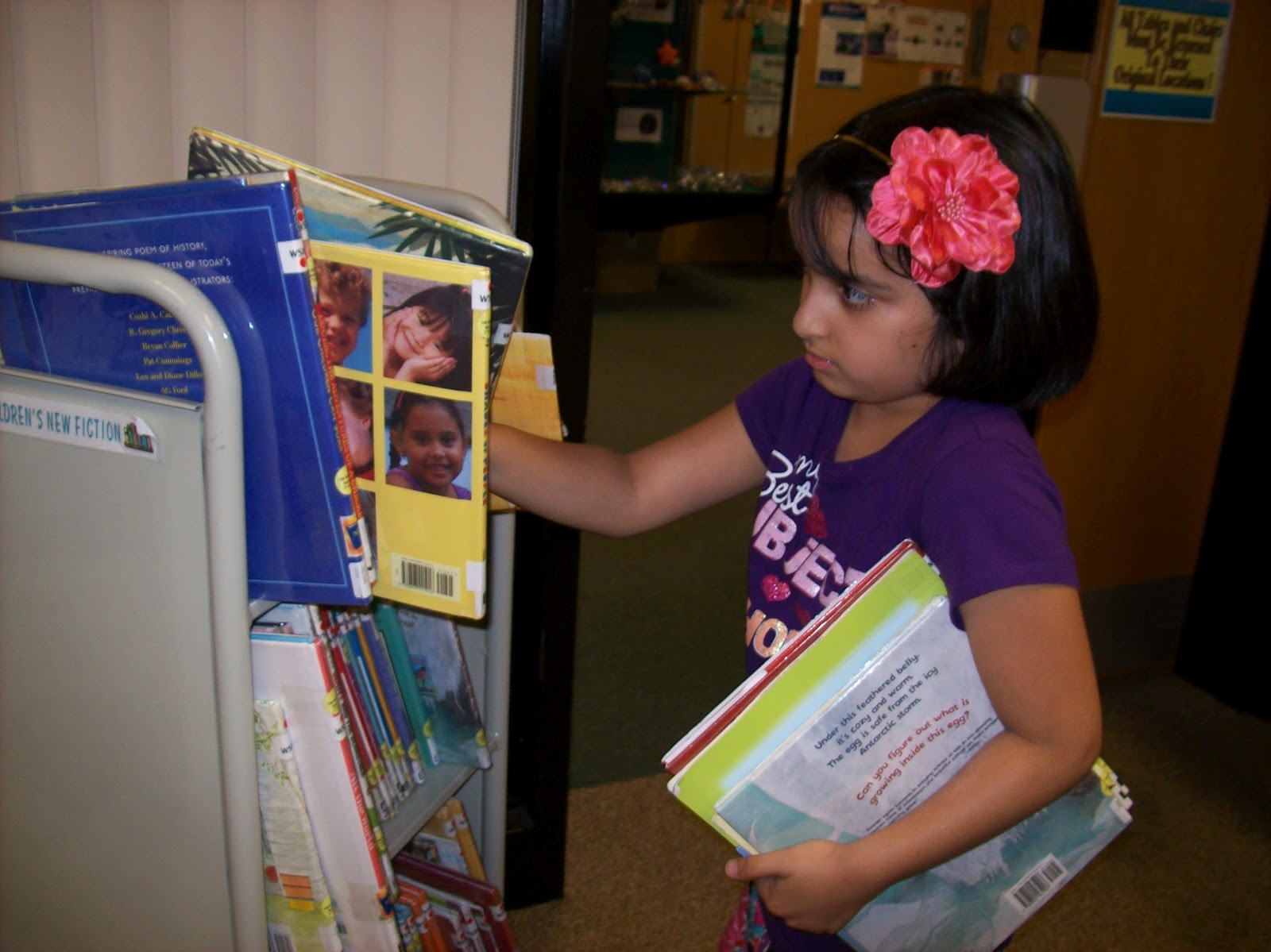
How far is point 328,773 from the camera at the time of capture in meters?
0.89

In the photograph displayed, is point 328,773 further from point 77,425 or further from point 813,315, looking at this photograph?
point 813,315

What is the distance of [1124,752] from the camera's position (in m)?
2.28

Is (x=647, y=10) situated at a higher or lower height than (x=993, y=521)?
higher

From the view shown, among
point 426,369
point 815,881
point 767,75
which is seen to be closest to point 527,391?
point 426,369

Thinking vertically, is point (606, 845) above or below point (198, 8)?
below

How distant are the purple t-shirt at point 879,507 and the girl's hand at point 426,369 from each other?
1.23ft

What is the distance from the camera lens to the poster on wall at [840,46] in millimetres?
6625

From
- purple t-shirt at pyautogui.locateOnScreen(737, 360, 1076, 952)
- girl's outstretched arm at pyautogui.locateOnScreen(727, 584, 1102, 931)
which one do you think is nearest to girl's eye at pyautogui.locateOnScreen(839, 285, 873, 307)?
purple t-shirt at pyautogui.locateOnScreen(737, 360, 1076, 952)

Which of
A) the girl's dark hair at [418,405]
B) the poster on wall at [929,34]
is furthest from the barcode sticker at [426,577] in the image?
the poster on wall at [929,34]

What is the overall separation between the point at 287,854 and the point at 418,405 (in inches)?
15.8

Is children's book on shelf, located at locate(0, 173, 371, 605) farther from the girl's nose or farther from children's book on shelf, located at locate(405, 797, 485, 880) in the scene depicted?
children's book on shelf, located at locate(405, 797, 485, 880)

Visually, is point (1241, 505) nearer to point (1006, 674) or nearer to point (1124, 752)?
point (1124, 752)

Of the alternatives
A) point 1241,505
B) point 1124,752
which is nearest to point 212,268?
point 1124,752

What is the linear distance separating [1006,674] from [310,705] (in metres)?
0.53
